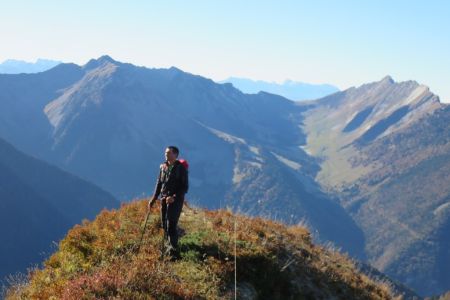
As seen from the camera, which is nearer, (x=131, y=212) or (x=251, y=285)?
(x=251, y=285)

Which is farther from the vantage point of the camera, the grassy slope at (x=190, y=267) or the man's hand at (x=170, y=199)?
the man's hand at (x=170, y=199)

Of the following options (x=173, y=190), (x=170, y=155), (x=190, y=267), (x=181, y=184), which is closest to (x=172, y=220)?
(x=173, y=190)

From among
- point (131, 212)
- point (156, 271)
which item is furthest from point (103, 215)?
point (156, 271)

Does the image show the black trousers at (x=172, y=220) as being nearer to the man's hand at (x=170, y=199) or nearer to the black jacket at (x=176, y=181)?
the black jacket at (x=176, y=181)

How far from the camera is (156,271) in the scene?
12.8 metres

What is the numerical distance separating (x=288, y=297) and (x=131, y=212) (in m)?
6.97

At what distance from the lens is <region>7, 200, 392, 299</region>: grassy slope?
12078 mm

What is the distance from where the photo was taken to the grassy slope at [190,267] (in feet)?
39.6

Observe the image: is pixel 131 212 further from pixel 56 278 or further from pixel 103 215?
pixel 56 278

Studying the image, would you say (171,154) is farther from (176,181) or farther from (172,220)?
(172,220)

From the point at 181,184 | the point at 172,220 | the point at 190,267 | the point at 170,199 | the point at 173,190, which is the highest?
the point at 181,184

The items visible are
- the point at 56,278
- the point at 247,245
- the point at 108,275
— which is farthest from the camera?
the point at 247,245

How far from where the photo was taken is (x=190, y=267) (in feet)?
45.3

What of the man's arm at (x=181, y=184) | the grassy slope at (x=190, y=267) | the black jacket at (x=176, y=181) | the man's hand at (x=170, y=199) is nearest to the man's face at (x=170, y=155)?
the black jacket at (x=176, y=181)
